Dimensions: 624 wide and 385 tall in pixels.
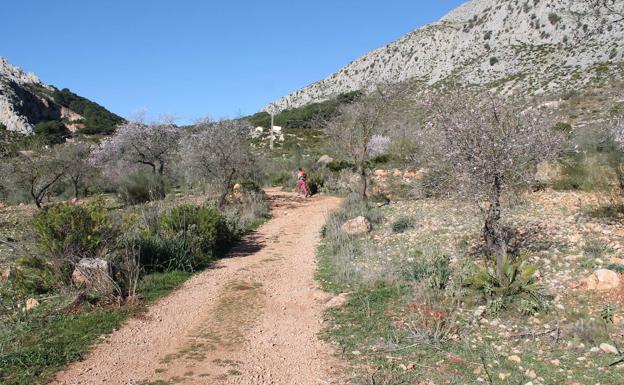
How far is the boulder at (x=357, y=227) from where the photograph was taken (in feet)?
40.7

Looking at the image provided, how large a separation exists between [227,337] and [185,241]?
468 centimetres

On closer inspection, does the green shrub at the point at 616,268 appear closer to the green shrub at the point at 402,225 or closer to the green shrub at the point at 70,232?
the green shrub at the point at 402,225

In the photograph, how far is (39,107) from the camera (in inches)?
2729

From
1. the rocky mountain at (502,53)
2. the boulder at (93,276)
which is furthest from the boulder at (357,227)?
the rocky mountain at (502,53)

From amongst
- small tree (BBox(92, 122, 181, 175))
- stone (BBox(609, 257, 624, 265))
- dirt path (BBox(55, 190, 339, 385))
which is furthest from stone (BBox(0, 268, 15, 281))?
small tree (BBox(92, 122, 181, 175))

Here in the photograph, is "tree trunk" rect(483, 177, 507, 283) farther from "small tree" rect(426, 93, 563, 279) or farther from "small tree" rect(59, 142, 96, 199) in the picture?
"small tree" rect(59, 142, 96, 199)

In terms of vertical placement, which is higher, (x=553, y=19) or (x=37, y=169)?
(x=553, y=19)

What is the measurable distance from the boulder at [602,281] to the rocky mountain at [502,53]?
23139 millimetres

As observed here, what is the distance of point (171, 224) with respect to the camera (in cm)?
1138

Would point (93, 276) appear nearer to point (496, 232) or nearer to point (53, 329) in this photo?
point (53, 329)

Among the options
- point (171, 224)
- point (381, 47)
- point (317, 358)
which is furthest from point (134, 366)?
point (381, 47)

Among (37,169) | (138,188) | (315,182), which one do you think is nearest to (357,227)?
(315,182)

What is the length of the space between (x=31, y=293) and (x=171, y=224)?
3643 millimetres

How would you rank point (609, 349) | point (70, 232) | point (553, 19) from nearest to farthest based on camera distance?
point (609, 349) → point (70, 232) → point (553, 19)
